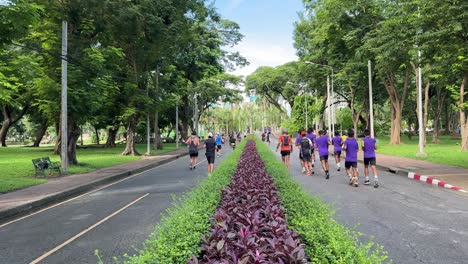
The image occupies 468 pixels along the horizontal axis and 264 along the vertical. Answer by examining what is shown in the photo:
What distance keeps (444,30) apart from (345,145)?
5504 mm

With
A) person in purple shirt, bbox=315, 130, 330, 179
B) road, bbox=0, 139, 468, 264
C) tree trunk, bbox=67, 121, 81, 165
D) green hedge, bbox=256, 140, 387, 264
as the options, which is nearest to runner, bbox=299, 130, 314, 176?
person in purple shirt, bbox=315, 130, 330, 179

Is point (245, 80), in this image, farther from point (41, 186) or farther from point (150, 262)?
point (150, 262)

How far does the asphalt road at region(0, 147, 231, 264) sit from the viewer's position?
5625 mm

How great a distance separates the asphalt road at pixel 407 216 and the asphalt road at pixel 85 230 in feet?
11.3

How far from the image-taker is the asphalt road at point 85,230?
18.5 ft

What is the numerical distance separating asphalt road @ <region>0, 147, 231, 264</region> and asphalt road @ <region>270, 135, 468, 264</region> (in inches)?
136

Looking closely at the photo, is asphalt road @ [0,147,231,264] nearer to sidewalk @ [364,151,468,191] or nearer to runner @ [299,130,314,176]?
runner @ [299,130,314,176]

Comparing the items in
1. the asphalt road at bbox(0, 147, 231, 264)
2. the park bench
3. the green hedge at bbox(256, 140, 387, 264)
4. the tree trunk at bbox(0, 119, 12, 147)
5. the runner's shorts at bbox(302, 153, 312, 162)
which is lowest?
the asphalt road at bbox(0, 147, 231, 264)

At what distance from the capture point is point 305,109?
6341cm

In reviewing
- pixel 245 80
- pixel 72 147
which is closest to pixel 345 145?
pixel 72 147

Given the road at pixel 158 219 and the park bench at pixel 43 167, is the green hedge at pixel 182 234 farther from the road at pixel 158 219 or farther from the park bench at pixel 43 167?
the park bench at pixel 43 167

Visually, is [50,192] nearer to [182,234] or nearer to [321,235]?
[182,234]

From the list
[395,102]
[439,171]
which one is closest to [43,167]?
[439,171]

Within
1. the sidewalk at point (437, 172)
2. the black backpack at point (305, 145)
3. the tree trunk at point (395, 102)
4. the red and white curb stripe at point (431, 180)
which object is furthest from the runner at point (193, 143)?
the tree trunk at point (395, 102)
